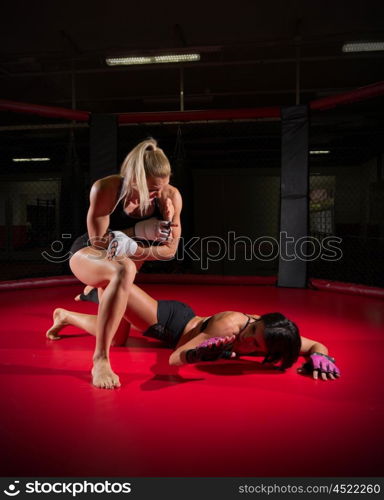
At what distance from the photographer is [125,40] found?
5.93 meters

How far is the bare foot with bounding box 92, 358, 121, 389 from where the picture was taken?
169cm

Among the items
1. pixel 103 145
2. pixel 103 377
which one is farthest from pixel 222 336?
pixel 103 145

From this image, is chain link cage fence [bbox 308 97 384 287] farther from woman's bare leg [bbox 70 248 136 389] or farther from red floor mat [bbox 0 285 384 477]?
woman's bare leg [bbox 70 248 136 389]

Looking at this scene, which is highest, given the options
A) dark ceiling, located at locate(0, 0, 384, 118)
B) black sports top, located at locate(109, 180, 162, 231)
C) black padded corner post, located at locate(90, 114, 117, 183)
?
dark ceiling, located at locate(0, 0, 384, 118)

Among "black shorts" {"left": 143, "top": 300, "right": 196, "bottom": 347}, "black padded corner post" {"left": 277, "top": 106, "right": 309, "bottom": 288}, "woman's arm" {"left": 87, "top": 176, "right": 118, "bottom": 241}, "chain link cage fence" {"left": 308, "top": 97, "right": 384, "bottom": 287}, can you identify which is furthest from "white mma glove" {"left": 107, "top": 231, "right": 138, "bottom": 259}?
"chain link cage fence" {"left": 308, "top": 97, "right": 384, "bottom": 287}

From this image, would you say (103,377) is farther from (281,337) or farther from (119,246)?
(281,337)

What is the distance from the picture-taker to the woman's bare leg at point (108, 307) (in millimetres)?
1746

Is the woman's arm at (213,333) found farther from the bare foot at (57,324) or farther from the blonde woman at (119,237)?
the bare foot at (57,324)

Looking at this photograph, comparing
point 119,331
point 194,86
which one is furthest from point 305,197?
point 194,86

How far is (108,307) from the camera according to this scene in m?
1.80

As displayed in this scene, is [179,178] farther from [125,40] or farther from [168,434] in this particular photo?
[168,434]

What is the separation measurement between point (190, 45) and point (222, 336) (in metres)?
5.43

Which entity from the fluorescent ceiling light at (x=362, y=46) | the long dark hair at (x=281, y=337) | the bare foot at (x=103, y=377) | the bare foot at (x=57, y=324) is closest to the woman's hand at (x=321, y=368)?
the long dark hair at (x=281, y=337)
